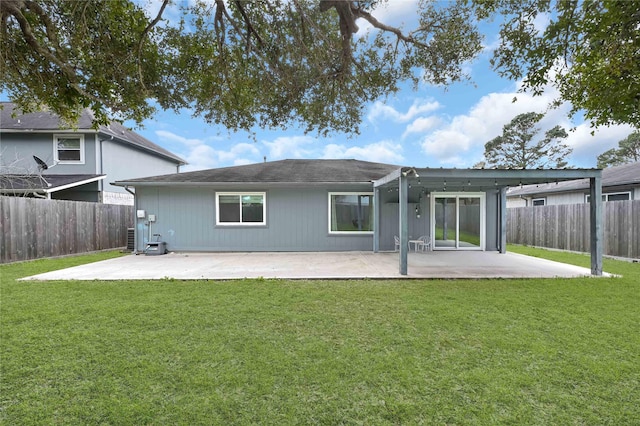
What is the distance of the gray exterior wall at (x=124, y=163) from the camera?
1398 centimetres

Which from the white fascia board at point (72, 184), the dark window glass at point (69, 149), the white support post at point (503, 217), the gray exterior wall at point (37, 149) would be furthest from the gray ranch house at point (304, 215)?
the dark window glass at point (69, 149)

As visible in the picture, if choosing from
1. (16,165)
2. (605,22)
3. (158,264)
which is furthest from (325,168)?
(16,165)

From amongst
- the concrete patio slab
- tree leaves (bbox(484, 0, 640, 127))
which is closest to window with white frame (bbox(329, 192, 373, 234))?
the concrete patio slab

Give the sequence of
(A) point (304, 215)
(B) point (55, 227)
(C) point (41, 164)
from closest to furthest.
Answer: (B) point (55, 227) → (A) point (304, 215) → (C) point (41, 164)

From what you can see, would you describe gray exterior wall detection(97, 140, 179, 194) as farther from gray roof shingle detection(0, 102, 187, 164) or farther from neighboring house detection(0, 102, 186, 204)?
gray roof shingle detection(0, 102, 187, 164)

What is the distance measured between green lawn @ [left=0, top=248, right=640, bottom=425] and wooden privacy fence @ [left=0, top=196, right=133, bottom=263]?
15.2ft

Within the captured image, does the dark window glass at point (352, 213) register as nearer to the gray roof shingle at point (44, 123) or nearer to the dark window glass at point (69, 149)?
the gray roof shingle at point (44, 123)

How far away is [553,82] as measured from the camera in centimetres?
483

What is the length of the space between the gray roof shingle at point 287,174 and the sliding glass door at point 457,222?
7.45ft

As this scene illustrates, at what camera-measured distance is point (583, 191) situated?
12.3 meters

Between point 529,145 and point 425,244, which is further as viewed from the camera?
point 529,145

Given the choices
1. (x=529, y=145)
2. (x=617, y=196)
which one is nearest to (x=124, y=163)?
(x=617, y=196)

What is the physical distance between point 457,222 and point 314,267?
19.4 ft

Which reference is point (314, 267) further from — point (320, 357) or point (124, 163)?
point (124, 163)
